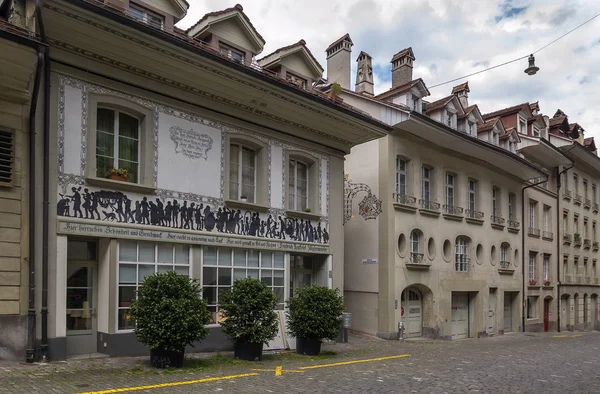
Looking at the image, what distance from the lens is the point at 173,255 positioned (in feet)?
48.6

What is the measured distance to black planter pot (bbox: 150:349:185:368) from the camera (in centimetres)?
1200

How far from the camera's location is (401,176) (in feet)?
77.4

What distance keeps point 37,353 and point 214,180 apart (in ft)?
19.9

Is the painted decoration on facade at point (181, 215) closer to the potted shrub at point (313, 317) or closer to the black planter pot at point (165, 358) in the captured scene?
the potted shrub at point (313, 317)

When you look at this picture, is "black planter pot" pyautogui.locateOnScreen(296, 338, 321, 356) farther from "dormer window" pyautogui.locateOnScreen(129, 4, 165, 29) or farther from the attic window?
"dormer window" pyautogui.locateOnScreen(129, 4, 165, 29)

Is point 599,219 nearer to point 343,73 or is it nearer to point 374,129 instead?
point 343,73

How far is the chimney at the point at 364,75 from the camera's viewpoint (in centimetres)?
2516

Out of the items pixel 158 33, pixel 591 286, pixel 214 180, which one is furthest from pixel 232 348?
pixel 591 286

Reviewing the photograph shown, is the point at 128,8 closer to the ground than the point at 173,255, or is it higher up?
higher up

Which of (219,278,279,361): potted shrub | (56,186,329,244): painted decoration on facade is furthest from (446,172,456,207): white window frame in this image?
(219,278,279,361): potted shrub

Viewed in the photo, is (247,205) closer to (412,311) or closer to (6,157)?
(6,157)

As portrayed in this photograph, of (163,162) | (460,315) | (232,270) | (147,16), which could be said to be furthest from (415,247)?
(147,16)

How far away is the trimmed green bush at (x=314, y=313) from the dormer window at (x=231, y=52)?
21.3ft

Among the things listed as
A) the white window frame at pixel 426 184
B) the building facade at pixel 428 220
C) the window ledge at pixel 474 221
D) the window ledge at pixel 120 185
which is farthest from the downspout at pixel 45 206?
the window ledge at pixel 474 221
